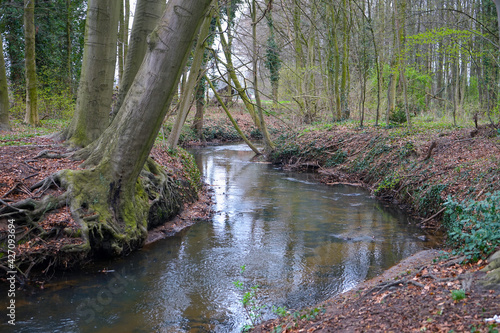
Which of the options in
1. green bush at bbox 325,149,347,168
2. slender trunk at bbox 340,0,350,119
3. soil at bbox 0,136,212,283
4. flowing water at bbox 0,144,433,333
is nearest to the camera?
flowing water at bbox 0,144,433,333

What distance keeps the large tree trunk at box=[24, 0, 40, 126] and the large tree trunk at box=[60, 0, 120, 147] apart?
8.69 meters

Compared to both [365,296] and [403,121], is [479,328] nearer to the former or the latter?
[365,296]

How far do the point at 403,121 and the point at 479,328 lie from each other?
15.0 m

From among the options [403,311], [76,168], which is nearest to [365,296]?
[403,311]

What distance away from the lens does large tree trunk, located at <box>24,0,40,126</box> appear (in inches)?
575

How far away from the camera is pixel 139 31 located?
25.8ft

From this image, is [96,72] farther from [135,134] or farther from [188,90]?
[188,90]

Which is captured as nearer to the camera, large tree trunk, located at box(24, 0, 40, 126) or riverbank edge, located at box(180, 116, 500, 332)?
riverbank edge, located at box(180, 116, 500, 332)

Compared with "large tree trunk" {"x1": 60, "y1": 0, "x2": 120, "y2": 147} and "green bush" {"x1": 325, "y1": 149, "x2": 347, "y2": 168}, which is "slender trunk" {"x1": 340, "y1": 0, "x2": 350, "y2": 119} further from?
"large tree trunk" {"x1": 60, "y1": 0, "x2": 120, "y2": 147}

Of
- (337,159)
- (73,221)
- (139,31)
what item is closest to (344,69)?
(337,159)

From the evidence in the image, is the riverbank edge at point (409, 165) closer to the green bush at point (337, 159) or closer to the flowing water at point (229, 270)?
the green bush at point (337, 159)

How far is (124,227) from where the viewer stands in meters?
6.75

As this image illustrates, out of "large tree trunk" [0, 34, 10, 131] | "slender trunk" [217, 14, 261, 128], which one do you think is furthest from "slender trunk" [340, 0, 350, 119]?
→ "large tree trunk" [0, 34, 10, 131]

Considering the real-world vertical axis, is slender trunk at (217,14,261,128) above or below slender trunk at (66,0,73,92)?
below
